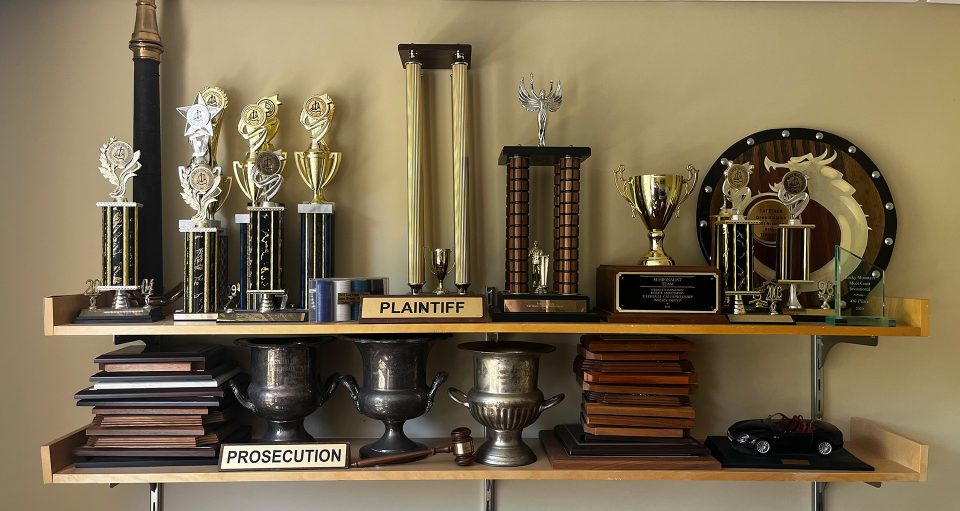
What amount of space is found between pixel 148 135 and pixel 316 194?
481mm

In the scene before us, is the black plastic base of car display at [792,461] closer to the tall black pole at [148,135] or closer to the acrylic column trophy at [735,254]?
the acrylic column trophy at [735,254]

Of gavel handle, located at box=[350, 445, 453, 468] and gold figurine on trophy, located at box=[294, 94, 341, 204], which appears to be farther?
gold figurine on trophy, located at box=[294, 94, 341, 204]

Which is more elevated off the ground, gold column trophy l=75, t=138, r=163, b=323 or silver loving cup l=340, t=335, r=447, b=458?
gold column trophy l=75, t=138, r=163, b=323

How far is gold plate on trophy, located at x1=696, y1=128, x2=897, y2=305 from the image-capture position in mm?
2082

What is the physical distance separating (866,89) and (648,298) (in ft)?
Result: 3.20

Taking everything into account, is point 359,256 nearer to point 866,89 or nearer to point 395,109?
point 395,109

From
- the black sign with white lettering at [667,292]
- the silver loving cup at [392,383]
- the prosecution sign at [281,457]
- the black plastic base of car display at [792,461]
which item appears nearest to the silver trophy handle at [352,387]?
the silver loving cup at [392,383]

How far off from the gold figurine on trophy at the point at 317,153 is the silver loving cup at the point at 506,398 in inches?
24.8

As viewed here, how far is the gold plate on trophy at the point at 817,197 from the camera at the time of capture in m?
2.08

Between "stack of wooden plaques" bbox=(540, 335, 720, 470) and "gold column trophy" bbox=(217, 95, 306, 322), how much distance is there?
0.77 meters

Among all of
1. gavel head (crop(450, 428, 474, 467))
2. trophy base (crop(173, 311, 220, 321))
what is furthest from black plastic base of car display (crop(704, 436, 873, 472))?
trophy base (crop(173, 311, 220, 321))

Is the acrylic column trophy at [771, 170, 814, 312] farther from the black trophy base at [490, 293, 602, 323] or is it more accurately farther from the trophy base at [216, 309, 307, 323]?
the trophy base at [216, 309, 307, 323]

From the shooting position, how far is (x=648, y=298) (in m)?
1.83

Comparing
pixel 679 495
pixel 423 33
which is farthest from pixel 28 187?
pixel 679 495
